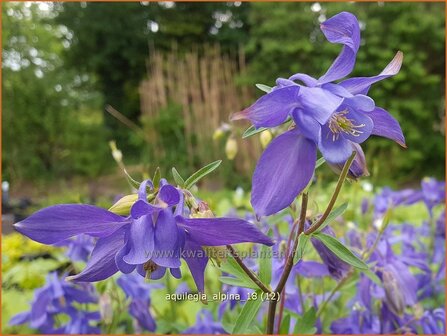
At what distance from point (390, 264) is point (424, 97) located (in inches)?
301

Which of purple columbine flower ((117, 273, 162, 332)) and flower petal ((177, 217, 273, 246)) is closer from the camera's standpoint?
flower petal ((177, 217, 273, 246))

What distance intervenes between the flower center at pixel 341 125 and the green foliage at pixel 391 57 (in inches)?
268

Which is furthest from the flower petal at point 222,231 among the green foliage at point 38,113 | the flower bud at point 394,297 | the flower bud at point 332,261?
the green foliage at point 38,113

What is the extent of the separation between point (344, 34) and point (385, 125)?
0.11 m

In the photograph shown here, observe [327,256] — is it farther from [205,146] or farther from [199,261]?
[205,146]

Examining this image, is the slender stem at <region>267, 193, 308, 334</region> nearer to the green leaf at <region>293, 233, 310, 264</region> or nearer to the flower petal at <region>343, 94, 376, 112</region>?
the green leaf at <region>293, 233, 310, 264</region>

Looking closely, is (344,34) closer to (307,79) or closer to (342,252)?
(307,79)

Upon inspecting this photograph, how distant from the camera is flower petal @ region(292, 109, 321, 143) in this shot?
0.53 m

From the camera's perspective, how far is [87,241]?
1.30 metres

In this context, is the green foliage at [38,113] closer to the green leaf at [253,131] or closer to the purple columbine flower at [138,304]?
the purple columbine flower at [138,304]

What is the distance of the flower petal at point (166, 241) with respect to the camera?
56cm

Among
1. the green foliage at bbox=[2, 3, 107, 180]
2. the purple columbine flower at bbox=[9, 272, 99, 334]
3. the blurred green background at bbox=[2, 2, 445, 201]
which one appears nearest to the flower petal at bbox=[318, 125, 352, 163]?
the purple columbine flower at bbox=[9, 272, 99, 334]

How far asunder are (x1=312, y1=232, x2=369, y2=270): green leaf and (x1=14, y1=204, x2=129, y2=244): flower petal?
0.81 feet

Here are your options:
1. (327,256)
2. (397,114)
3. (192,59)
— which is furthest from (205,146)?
(327,256)
